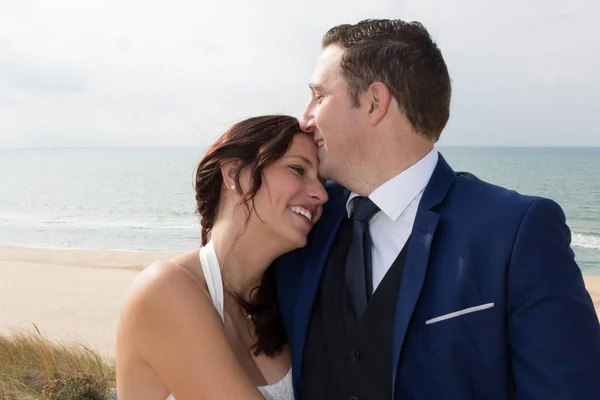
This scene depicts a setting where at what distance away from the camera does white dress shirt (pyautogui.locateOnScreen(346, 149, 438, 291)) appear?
251 centimetres

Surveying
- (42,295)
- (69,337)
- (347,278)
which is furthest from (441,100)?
(42,295)

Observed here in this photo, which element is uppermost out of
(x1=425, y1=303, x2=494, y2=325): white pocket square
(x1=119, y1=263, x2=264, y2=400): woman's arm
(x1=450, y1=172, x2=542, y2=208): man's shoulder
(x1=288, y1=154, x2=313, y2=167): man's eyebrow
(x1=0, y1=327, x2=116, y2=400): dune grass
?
(x1=450, y1=172, x2=542, y2=208): man's shoulder

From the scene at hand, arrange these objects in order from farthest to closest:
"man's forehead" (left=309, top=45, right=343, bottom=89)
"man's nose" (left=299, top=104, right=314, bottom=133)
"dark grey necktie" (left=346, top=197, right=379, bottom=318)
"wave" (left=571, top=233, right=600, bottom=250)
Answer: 1. "wave" (left=571, top=233, right=600, bottom=250)
2. "man's nose" (left=299, top=104, right=314, bottom=133)
3. "man's forehead" (left=309, top=45, right=343, bottom=89)
4. "dark grey necktie" (left=346, top=197, right=379, bottom=318)

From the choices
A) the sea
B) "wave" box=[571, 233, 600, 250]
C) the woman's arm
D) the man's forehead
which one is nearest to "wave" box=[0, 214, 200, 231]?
the sea

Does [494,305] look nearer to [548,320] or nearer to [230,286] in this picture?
[548,320]

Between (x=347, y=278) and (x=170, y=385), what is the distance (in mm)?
766

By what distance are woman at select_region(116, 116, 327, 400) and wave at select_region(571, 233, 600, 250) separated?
22461 mm

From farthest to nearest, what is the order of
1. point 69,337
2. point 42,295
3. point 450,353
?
1. point 42,295
2. point 69,337
3. point 450,353

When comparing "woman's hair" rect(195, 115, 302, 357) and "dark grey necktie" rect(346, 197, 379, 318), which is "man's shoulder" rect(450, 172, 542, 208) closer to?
"dark grey necktie" rect(346, 197, 379, 318)

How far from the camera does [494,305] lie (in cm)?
215

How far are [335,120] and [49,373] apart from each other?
4.29 meters

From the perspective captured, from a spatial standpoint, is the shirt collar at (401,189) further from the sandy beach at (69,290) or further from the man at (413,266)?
the sandy beach at (69,290)

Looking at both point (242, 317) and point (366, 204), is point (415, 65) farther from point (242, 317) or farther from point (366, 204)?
point (242, 317)

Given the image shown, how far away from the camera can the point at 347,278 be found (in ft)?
8.34
